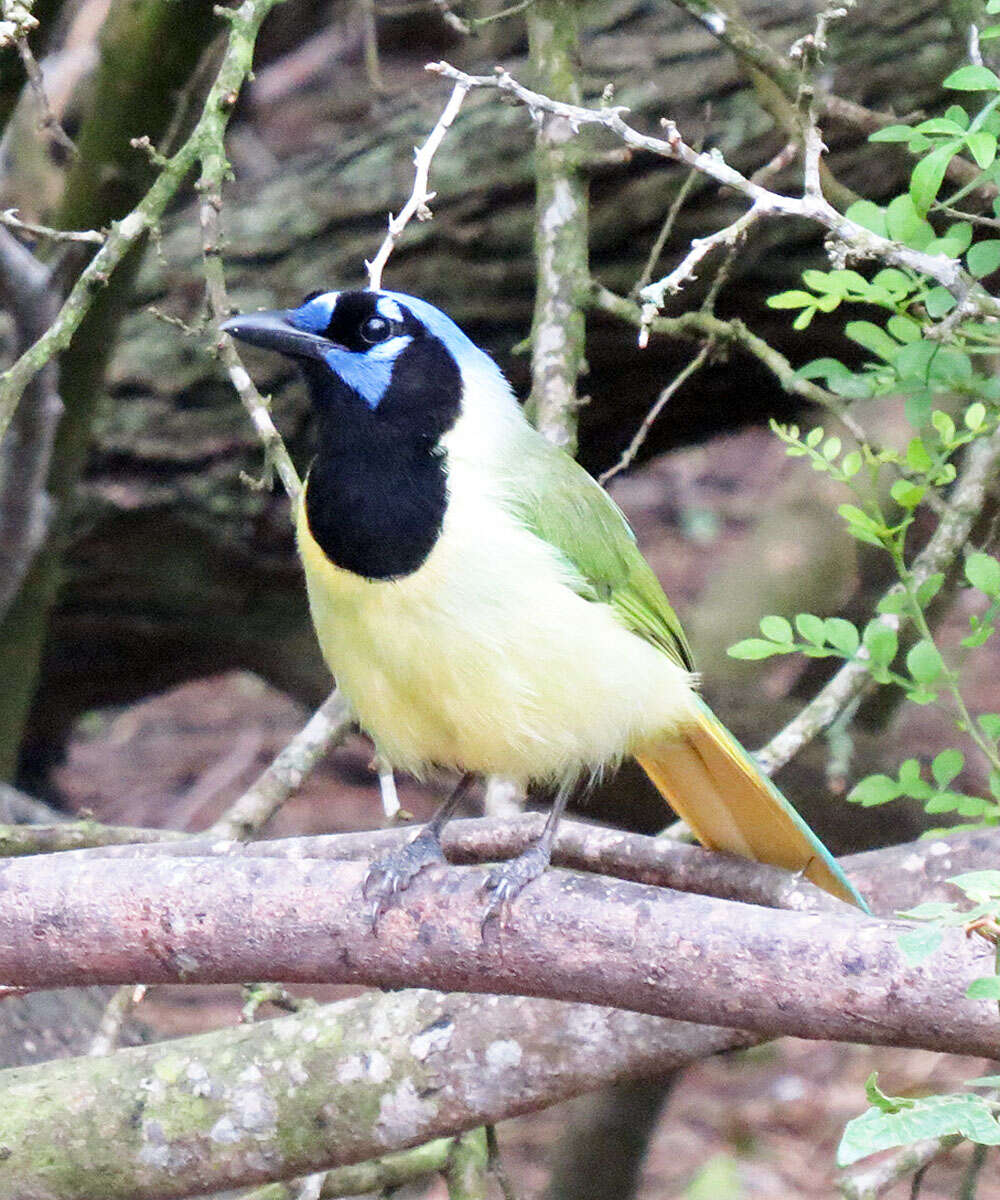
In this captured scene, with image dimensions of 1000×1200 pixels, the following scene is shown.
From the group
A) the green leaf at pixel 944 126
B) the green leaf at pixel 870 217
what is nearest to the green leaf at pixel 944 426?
the green leaf at pixel 870 217

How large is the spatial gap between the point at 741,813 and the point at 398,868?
821 millimetres

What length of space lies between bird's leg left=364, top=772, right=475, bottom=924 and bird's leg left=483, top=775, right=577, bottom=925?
Answer: 150 mm

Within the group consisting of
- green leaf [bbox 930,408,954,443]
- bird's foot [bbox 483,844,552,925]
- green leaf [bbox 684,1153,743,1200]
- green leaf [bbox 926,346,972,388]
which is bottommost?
green leaf [bbox 684,1153,743,1200]

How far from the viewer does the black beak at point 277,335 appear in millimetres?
3293

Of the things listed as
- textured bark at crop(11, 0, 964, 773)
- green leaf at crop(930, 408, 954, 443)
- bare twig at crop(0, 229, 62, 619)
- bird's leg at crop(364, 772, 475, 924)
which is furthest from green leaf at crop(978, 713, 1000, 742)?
textured bark at crop(11, 0, 964, 773)

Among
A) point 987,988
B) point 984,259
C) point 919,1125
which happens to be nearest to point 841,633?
point 984,259

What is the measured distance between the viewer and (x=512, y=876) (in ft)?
9.45

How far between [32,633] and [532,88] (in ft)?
8.38

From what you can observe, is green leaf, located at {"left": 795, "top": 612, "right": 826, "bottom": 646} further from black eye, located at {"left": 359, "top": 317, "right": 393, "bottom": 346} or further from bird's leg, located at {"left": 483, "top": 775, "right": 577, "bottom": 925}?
black eye, located at {"left": 359, "top": 317, "right": 393, "bottom": 346}

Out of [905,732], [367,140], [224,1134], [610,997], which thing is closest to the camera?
[610,997]

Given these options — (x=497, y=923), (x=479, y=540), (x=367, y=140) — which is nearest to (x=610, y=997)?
(x=497, y=923)

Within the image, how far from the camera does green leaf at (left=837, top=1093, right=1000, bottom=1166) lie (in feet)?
5.66

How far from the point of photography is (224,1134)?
125 inches

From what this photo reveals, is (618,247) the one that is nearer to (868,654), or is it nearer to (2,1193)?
(868,654)
